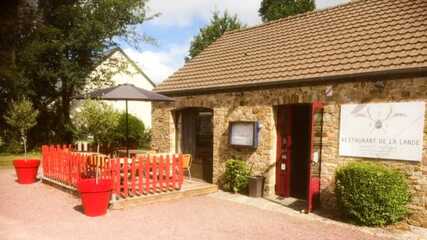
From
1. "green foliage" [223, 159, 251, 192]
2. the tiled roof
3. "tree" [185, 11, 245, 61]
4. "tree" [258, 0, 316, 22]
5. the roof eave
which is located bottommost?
"green foliage" [223, 159, 251, 192]

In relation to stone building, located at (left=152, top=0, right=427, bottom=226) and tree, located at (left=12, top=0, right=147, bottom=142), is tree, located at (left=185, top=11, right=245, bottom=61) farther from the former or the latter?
stone building, located at (left=152, top=0, right=427, bottom=226)

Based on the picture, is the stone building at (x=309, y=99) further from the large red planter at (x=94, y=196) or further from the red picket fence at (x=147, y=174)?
the large red planter at (x=94, y=196)

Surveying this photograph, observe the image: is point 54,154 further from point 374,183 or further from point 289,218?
point 374,183

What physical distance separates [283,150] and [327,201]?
1851 millimetres

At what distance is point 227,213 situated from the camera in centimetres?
802

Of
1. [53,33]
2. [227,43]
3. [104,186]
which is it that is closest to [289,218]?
[104,186]

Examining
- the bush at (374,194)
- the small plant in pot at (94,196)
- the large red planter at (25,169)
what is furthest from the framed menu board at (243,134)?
the large red planter at (25,169)

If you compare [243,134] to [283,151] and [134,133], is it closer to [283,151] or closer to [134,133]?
[283,151]

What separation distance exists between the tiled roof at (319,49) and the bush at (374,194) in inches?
81.8

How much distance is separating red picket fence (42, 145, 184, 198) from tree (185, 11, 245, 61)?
720 inches

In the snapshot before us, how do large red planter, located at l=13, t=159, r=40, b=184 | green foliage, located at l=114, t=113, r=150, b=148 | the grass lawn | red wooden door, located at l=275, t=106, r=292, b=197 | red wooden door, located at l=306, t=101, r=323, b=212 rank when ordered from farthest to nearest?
green foliage, located at l=114, t=113, r=150, b=148, the grass lawn, large red planter, located at l=13, t=159, r=40, b=184, red wooden door, located at l=275, t=106, r=292, b=197, red wooden door, located at l=306, t=101, r=323, b=212

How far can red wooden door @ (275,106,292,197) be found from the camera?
9758 millimetres

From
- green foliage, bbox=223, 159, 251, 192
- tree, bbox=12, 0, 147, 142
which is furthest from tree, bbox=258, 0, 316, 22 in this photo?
green foliage, bbox=223, 159, 251, 192

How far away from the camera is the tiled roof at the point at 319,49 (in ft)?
26.3
